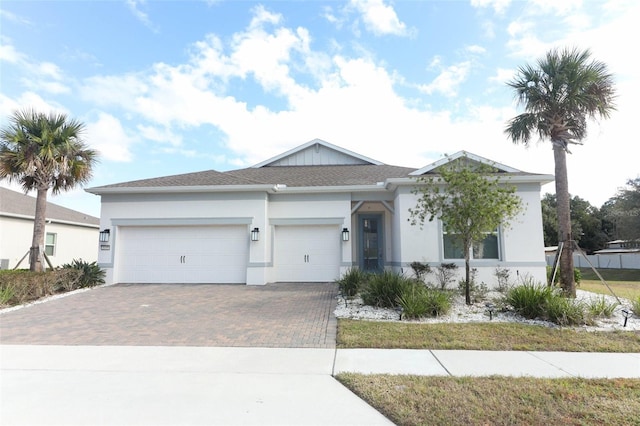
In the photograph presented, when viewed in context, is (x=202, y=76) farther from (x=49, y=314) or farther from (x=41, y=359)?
Result: (x=41, y=359)

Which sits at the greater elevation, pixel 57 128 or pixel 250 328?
pixel 57 128

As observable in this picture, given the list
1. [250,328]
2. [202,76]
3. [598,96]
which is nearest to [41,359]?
[250,328]

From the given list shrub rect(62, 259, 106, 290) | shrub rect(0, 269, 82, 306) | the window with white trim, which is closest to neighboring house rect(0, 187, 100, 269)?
shrub rect(62, 259, 106, 290)

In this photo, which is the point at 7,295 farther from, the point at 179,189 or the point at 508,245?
the point at 508,245

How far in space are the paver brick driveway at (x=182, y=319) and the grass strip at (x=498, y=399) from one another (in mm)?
2040

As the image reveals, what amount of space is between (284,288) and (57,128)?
9850 mm

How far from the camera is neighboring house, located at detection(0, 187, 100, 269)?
649 inches

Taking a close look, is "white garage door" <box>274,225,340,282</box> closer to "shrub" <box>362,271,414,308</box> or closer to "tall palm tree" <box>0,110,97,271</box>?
"shrub" <box>362,271,414,308</box>

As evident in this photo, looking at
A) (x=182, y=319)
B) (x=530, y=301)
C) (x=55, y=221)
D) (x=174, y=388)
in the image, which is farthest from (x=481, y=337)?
(x=55, y=221)

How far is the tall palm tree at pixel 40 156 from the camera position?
11.4 metres

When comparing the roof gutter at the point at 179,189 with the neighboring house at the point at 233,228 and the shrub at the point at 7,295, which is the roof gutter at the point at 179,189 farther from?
the shrub at the point at 7,295

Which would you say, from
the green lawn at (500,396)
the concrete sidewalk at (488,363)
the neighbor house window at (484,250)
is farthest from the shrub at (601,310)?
the neighbor house window at (484,250)

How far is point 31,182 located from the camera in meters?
12.0

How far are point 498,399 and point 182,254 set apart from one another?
→ 1181 centimetres
